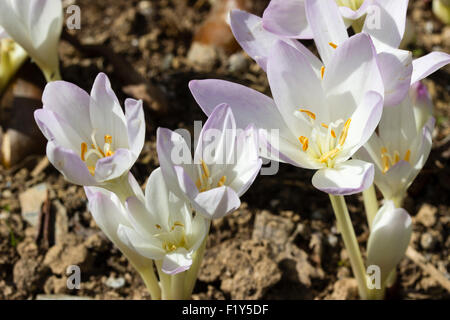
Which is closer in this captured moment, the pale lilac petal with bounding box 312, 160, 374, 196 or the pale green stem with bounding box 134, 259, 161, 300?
the pale lilac petal with bounding box 312, 160, 374, 196

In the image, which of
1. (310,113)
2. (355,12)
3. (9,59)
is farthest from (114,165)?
(9,59)

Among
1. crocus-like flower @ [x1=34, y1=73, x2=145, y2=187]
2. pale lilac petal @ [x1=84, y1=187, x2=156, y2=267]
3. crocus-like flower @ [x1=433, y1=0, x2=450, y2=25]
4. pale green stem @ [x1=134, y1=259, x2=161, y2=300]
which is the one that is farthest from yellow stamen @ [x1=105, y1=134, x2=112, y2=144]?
crocus-like flower @ [x1=433, y1=0, x2=450, y2=25]

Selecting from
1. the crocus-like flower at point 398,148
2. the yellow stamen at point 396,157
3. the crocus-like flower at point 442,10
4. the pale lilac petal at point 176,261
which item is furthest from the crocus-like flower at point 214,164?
the crocus-like flower at point 442,10

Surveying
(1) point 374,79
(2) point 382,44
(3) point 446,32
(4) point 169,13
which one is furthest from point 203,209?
(3) point 446,32

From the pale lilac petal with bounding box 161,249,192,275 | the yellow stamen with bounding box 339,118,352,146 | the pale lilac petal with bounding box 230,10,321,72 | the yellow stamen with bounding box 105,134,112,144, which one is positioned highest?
the pale lilac petal with bounding box 230,10,321,72

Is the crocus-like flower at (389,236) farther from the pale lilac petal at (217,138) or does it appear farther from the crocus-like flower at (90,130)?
the crocus-like flower at (90,130)

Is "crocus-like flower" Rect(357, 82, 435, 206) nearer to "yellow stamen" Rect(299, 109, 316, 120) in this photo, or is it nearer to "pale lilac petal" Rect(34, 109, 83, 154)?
"yellow stamen" Rect(299, 109, 316, 120)
